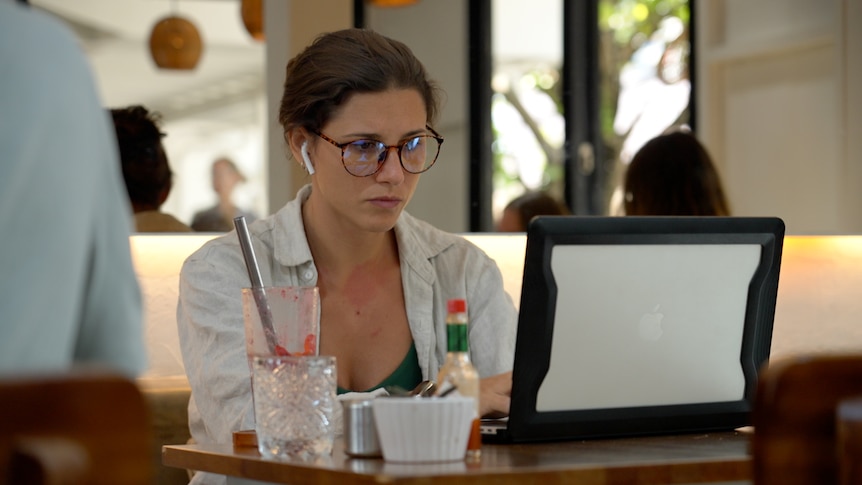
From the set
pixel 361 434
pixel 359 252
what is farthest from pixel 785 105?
pixel 361 434

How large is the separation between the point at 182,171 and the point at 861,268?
2060 millimetres

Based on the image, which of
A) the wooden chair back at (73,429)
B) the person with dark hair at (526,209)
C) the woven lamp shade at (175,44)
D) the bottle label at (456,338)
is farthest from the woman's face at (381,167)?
the person with dark hair at (526,209)

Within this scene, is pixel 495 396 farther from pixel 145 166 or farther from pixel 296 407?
pixel 145 166

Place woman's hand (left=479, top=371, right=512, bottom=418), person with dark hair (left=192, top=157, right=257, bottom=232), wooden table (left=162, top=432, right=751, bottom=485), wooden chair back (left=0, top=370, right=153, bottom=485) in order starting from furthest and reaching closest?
person with dark hair (left=192, top=157, right=257, bottom=232) < woman's hand (left=479, top=371, right=512, bottom=418) < wooden table (left=162, top=432, right=751, bottom=485) < wooden chair back (left=0, top=370, right=153, bottom=485)

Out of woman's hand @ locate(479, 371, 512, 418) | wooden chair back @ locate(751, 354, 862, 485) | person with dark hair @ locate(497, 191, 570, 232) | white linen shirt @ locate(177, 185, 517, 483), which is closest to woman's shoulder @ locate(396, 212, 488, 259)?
white linen shirt @ locate(177, 185, 517, 483)

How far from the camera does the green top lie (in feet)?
7.14

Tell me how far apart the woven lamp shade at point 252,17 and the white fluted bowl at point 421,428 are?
2.32 m

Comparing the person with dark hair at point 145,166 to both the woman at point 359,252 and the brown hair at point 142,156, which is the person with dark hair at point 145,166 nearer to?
the brown hair at point 142,156

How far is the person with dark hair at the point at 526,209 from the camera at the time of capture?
3.78 meters

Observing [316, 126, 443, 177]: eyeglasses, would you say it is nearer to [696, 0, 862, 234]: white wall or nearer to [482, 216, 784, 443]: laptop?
[482, 216, 784, 443]: laptop

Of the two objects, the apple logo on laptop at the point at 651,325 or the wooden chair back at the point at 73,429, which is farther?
the apple logo on laptop at the point at 651,325

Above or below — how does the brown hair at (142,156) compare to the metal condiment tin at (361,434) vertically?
above

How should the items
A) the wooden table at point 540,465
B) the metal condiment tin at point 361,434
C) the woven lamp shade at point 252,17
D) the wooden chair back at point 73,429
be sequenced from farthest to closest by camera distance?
the woven lamp shade at point 252,17
the metal condiment tin at point 361,434
the wooden table at point 540,465
the wooden chair back at point 73,429

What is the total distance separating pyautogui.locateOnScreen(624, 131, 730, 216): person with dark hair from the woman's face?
4.71ft
